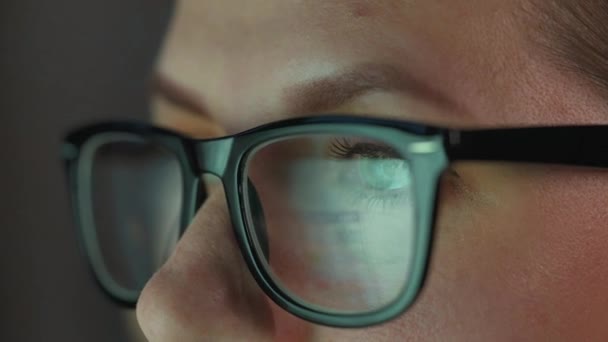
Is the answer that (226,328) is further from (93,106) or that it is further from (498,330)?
(93,106)

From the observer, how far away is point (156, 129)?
2.28 feet

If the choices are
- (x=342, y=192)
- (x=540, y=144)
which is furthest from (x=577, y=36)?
(x=342, y=192)

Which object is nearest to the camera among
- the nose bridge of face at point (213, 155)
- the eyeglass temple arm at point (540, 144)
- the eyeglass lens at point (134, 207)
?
the eyeglass temple arm at point (540, 144)

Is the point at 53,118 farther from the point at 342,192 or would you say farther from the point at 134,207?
the point at 342,192

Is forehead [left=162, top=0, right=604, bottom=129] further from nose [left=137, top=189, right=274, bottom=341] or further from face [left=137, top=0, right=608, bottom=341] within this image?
nose [left=137, top=189, right=274, bottom=341]

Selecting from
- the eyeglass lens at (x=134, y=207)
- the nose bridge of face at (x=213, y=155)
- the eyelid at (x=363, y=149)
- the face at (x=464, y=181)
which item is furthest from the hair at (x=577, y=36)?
the eyeglass lens at (x=134, y=207)

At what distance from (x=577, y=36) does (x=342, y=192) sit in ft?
0.64

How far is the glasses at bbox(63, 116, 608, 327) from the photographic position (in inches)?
20.3

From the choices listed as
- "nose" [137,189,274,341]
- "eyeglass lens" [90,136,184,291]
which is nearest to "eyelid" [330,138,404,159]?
"nose" [137,189,274,341]

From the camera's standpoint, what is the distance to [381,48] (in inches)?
21.9

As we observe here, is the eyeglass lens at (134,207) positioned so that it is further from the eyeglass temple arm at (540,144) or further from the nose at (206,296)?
the eyeglass temple arm at (540,144)

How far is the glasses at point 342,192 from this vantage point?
0.51 meters

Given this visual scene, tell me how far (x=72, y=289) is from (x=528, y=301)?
616 mm

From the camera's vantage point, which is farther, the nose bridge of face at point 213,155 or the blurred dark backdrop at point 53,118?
the blurred dark backdrop at point 53,118
